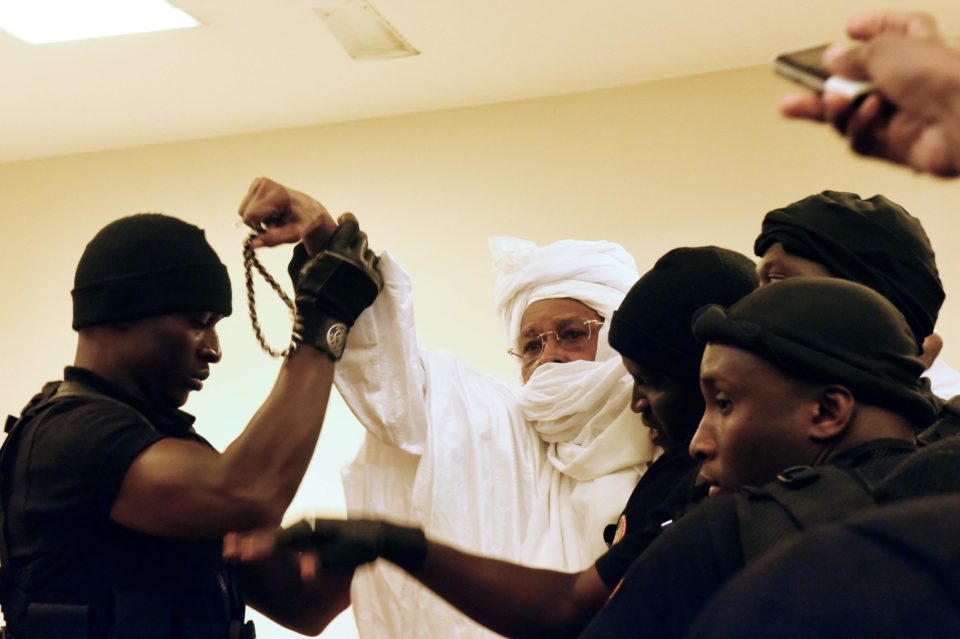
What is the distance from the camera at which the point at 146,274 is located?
6.31 ft

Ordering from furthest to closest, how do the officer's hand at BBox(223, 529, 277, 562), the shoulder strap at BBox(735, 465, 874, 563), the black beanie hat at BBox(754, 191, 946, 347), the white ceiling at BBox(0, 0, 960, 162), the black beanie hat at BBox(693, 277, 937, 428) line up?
the white ceiling at BBox(0, 0, 960, 162), the black beanie hat at BBox(754, 191, 946, 347), the officer's hand at BBox(223, 529, 277, 562), the black beanie hat at BBox(693, 277, 937, 428), the shoulder strap at BBox(735, 465, 874, 563)

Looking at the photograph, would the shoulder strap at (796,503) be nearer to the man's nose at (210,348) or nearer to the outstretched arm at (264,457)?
the outstretched arm at (264,457)

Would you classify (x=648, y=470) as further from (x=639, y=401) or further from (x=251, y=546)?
(x=251, y=546)

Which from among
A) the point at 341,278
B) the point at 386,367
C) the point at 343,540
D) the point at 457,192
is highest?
the point at 457,192

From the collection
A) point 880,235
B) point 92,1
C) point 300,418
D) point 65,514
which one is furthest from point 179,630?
point 92,1

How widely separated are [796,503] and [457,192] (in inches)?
131

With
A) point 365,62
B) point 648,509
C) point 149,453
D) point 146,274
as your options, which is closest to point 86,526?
point 149,453

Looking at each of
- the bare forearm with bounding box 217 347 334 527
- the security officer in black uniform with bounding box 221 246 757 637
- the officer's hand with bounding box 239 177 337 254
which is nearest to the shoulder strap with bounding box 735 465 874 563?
the security officer in black uniform with bounding box 221 246 757 637

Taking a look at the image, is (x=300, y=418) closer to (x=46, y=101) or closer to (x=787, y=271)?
(x=787, y=271)

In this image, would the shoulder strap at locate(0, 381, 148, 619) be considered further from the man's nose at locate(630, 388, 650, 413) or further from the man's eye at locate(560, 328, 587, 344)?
the man's eye at locate(560, 328, 587, 344)

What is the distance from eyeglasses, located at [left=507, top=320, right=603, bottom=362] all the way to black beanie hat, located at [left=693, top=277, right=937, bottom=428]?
3.45ft

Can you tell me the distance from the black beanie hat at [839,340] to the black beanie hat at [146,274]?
3.05 feet

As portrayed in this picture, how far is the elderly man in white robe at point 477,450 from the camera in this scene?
203 centimetres

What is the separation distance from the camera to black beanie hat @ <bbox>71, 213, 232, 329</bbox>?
1.92m
